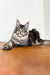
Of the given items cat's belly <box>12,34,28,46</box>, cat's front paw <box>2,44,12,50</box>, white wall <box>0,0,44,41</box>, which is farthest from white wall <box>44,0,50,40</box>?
cat's front paw <box>2,44,12,50</box>

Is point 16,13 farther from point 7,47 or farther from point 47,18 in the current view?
point 7,47

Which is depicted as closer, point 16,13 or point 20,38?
point 20,38

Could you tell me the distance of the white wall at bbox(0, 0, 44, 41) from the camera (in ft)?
5.91

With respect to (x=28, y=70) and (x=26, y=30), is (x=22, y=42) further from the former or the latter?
(x=28, y=70)

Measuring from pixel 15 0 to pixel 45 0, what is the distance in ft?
1.46

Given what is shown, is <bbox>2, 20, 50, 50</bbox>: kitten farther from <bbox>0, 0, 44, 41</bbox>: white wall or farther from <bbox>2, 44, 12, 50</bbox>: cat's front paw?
<bbox>0, 0, 44, 41</bbox>: white wall

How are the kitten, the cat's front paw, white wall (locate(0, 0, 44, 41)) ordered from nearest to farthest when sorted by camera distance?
the cat's front paw → the kitten → white wall (locate(0, 0, 44, 41))

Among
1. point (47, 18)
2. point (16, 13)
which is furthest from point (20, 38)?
point (47, 18)

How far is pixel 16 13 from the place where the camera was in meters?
1.84

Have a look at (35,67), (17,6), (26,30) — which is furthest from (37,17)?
(35,67)

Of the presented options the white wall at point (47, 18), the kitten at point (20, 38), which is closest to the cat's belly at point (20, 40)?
the kitten at point (20, 38)

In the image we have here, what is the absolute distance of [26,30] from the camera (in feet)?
4.65

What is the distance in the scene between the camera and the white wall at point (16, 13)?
5.91 ft

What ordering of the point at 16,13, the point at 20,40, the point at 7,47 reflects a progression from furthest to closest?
the point at 16,13, the point at 20,40, the point at 7,47
